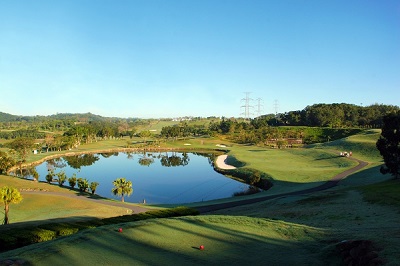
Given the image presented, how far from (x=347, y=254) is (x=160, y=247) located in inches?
351

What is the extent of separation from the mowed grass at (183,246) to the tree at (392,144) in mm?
32310

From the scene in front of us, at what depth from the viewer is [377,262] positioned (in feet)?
37.7

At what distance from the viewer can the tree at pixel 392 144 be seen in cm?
4431

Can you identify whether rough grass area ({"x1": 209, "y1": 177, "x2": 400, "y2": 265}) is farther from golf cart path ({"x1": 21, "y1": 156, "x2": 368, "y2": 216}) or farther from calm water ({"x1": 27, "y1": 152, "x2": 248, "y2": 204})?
calm water ({"x1": 27, "y1": 152, "x2": 248, "y2": 204})

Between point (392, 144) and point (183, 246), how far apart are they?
40273 mm

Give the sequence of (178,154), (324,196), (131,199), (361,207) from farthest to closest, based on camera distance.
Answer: (178,154)
(131,199)
(324,196)
(361,207)

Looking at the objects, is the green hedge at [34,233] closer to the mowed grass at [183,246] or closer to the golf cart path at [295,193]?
the mowed grass at [183,246]

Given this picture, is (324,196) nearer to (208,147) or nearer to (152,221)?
(152,221)

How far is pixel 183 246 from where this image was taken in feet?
54.0

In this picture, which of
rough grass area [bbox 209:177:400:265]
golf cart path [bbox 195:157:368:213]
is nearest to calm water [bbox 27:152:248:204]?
golf cart path [bbox 195:157:368:213]

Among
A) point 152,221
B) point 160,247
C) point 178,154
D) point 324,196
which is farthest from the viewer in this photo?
point 178,154

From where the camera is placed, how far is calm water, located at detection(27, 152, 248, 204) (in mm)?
63219

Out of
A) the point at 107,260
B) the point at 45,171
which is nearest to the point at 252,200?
the point at 107,260

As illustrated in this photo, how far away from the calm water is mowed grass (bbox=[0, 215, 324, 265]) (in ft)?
129
